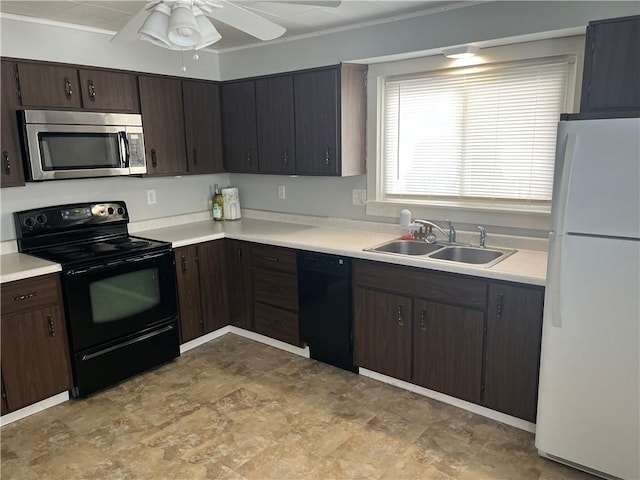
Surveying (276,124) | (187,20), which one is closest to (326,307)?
(276,124)

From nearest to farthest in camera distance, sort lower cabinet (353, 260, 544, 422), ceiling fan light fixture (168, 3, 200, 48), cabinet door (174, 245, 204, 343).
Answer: ceiling fan light fixture (168, 3, 200, 48)
lower cabinet (353, 260, 544, 422)
cabinet door (174, 245, 204, 343)

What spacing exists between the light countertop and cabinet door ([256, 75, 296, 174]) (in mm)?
500

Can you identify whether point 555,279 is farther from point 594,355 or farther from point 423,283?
point 423,283

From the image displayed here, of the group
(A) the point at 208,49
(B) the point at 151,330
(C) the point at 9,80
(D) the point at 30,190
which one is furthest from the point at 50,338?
(A) the point at 208,49

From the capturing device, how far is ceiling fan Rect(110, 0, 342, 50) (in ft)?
5.70

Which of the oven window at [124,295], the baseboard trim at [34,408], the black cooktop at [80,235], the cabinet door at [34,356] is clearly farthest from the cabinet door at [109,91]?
the baseboard trim at [34,408]

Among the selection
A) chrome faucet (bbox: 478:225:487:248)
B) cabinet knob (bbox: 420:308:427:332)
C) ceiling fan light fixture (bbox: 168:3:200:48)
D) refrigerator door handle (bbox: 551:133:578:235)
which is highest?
ceiling fan light fixture (bbox: 168:3:200:48)

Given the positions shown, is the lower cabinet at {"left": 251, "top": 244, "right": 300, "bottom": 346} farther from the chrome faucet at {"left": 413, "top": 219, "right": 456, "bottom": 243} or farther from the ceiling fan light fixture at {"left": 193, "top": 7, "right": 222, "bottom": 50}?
the ceiling fan light fixture at {"left": 193, "top": 7, "right": 222, "bottom": 50}

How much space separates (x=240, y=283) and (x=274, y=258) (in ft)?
1.52

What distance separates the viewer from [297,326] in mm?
3402

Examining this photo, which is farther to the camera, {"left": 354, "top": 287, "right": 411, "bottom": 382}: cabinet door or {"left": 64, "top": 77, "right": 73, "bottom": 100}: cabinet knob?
{"left": 64, "top": 77, "right": 73, "bottom": 100}: cabinet knob

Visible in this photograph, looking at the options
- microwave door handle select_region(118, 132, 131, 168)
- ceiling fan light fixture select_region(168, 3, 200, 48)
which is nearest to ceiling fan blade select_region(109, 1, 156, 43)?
ceiling fan light fixture select_region(168, 3, 200, 48)

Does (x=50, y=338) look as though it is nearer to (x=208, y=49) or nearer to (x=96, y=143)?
(x=96, y=143)

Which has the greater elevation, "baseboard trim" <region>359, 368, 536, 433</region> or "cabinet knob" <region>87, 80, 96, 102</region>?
"cabinet knob" <region>87, 80, 96, 102</region>
